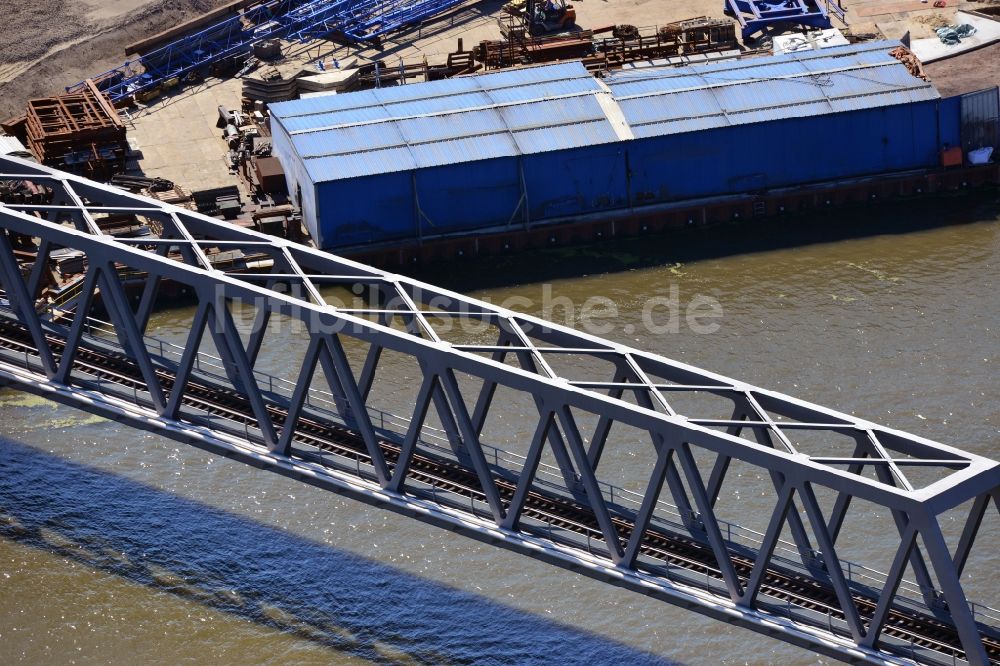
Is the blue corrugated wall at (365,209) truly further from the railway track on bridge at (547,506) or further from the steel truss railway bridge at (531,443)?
the railway track on bridge at (547,506)

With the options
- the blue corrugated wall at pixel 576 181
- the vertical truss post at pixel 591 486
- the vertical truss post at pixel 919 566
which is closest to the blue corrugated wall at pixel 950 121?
the blue corrugated wall at pixel 576 181

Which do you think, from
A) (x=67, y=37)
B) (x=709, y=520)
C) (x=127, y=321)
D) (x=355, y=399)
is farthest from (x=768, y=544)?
(x=67, y=37)

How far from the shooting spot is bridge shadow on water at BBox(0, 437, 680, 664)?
134ft

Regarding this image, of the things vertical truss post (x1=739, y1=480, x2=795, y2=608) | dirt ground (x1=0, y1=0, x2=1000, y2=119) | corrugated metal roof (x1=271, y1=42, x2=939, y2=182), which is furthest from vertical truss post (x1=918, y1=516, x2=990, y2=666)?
dirt ground (x1=0, y1=0, x2=1000, y2=119)

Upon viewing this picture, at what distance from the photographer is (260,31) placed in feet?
243

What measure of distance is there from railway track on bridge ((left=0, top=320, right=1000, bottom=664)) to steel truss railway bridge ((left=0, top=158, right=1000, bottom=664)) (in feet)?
0.16

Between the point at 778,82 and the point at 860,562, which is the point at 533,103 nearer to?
the point at 778,82

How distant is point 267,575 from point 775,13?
133 feet

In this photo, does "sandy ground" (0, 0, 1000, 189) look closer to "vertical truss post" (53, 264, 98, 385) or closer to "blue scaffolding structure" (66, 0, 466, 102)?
"blue scaffolding structure" (66, 0, 466, 102)

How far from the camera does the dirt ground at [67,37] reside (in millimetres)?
70188

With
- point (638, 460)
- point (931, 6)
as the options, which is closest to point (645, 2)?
point (931, 6)

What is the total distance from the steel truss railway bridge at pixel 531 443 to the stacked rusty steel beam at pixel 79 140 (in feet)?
59.8

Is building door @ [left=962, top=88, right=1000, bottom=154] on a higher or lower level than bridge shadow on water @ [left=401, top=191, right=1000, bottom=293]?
higher

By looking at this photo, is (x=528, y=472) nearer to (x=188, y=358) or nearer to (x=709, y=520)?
(x=709, y=520)
